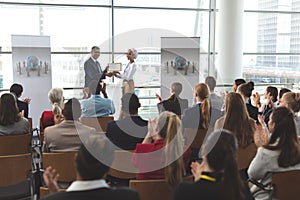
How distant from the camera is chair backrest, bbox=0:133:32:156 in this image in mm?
3826

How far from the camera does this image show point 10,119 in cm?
416

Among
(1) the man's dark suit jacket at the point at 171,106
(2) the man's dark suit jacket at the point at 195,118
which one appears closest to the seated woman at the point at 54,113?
(1) the man's dark suit jacket at the point at 171,106

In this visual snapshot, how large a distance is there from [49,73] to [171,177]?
572cm

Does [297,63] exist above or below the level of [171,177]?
above

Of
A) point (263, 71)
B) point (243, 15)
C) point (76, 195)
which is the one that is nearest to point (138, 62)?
point (243, 15)

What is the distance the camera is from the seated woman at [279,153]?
2.92 m

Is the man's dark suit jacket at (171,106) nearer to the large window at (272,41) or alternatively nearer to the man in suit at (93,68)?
the man in suit at (93,68)

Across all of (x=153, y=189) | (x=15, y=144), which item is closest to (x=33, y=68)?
(x=15, y=144)

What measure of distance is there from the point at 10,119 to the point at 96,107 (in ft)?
5.02

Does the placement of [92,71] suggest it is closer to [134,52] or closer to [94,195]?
[134,52]

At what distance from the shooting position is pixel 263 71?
33.2 ft

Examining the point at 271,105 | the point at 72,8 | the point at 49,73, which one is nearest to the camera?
the point at 271,105

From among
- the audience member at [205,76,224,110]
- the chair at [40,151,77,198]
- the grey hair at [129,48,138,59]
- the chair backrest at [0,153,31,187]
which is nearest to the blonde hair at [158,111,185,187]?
the chair at [40,151,77,198]

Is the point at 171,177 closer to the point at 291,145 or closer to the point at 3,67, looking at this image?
the point at 291,145
